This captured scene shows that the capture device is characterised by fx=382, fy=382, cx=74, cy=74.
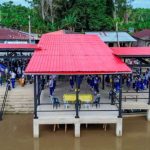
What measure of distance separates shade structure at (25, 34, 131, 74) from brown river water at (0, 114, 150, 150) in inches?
126

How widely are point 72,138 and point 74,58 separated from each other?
13.5ft

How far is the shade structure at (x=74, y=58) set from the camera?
17375 millimetres

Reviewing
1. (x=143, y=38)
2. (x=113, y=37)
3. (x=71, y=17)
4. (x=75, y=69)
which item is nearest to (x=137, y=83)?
(x=75, y=69)

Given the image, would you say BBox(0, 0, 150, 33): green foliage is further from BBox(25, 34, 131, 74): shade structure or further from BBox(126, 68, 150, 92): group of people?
BBox(25, 34, 131, 74): shade structure

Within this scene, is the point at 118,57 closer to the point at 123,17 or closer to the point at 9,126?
the point at 9,126

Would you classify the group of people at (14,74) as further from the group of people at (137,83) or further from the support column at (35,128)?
the group of people at (137,83)

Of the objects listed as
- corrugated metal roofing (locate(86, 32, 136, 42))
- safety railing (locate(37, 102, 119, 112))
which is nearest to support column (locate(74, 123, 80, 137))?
safety railing (locate(37, 102, 119, 112))

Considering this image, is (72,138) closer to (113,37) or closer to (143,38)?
(113,37)

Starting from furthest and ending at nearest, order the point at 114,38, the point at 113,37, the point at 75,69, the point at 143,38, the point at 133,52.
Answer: the point at 143,38
the point at 113,37
the point at 114,38
the point at 133,52
the point at 75,69

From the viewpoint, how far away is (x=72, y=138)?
18.0m

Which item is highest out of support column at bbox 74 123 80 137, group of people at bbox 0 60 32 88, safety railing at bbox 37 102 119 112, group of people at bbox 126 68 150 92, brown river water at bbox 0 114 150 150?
group of people at bbox 0 60 32 88

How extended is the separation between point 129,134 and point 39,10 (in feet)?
130

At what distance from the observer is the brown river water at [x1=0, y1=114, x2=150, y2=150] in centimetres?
1702

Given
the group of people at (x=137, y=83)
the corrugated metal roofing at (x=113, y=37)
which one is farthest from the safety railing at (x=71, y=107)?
the corrugated metal roofing at (x=113, y=37)
